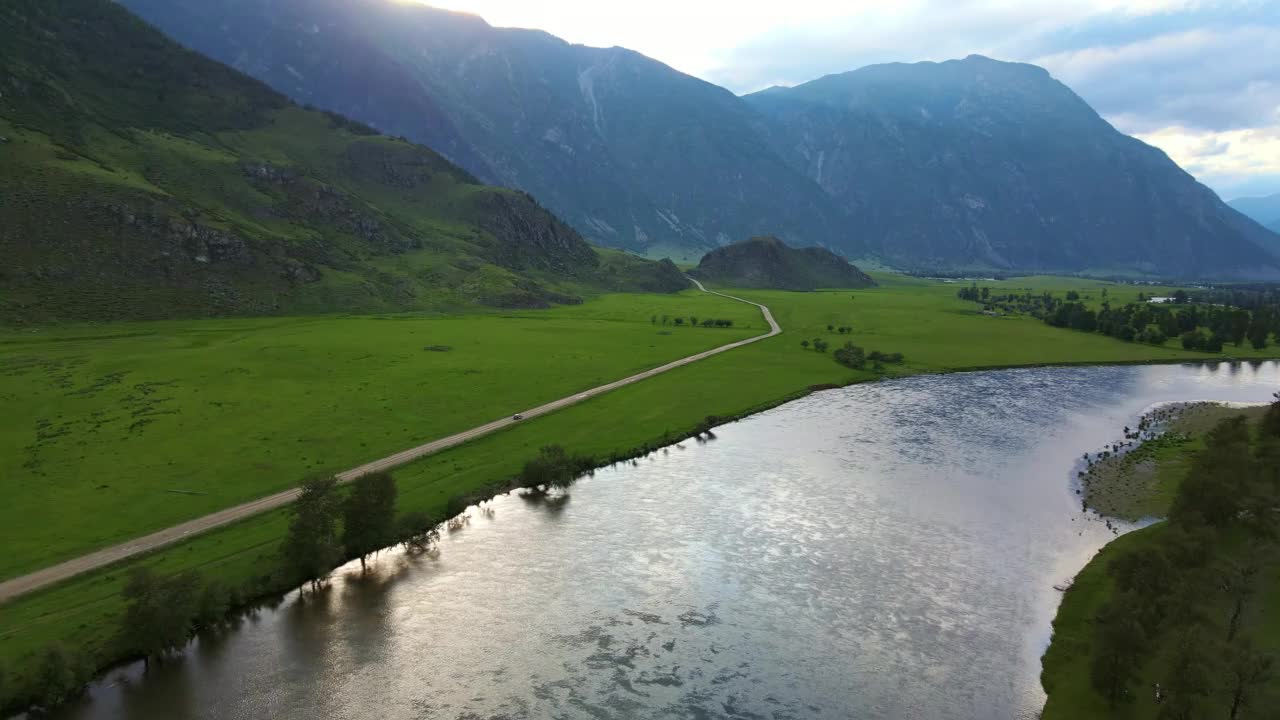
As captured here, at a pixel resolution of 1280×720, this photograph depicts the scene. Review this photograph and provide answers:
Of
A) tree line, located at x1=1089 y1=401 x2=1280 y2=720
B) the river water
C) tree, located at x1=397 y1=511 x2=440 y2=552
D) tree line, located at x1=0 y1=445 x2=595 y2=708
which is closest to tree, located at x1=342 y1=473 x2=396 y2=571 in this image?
tree line, located at x1=0 y1=445 x2=595 y2=708

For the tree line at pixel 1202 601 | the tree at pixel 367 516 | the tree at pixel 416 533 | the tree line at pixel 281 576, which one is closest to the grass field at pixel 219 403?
the tree line at pixel 281 576

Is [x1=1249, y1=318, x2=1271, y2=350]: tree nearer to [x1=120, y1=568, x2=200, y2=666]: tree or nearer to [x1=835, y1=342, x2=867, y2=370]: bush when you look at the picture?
[x1=835, y1=342, x2=867, y2=370]: bush

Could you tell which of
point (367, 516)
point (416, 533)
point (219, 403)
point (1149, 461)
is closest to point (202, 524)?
point (367, 516)

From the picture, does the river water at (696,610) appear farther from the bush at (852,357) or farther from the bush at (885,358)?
the bush at (885,358)

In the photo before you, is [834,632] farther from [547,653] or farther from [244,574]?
[244,574]

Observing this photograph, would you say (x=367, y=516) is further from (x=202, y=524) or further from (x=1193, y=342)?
(x=1193, y=342)
